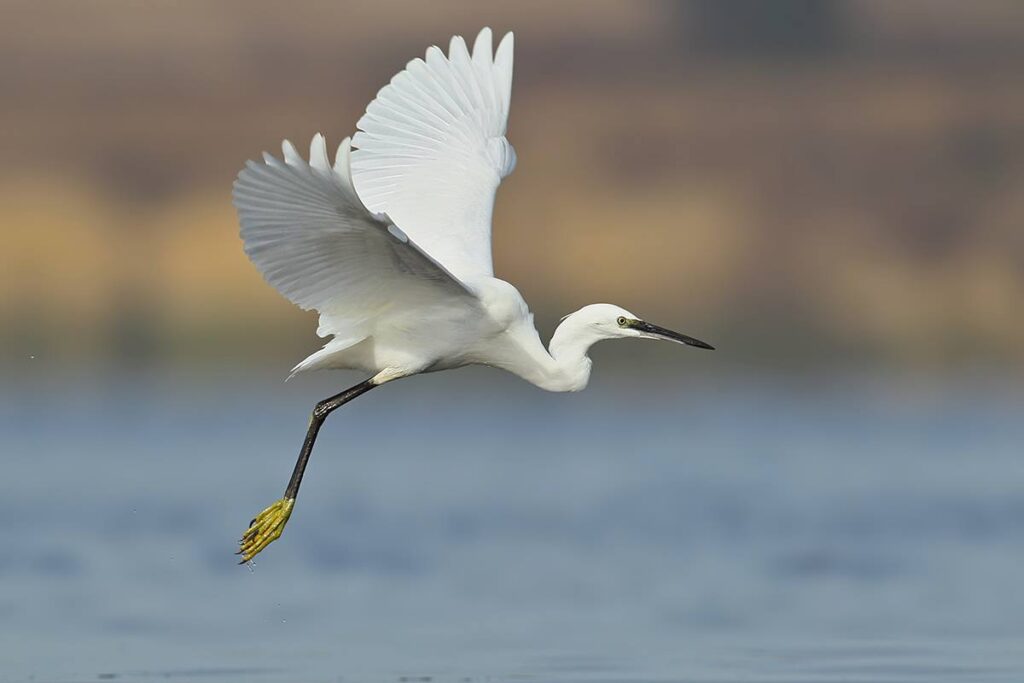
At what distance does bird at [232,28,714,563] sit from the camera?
8.66m

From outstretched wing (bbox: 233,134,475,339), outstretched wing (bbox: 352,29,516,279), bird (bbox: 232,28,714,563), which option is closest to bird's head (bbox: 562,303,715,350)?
bird (bbox: 232,28,714,563)

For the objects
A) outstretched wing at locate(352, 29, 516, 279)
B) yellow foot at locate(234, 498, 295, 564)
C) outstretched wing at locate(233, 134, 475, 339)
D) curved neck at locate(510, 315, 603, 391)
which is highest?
outstretched wing at locate(352, 29, 516, 279)

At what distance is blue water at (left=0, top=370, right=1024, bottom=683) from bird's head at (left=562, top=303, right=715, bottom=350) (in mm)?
1606

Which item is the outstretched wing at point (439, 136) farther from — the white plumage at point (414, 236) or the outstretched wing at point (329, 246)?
the outstretched wing at point (329, 246)

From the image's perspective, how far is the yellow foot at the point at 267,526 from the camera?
10.1m

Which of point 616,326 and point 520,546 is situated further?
point 520,546

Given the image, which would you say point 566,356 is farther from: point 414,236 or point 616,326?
point 414,236

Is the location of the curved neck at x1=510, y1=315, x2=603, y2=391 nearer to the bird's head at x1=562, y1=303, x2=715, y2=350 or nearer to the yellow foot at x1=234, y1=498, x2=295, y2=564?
the bird's head at x1=562, y1=303, x2=715, y2=350

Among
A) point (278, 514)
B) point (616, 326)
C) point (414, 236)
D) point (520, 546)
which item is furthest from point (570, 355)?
point (520, 546)

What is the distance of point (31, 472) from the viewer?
18.3 metres

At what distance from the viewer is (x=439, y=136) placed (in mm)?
11477

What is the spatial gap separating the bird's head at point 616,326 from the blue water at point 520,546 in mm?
1606

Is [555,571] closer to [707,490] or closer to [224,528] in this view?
[224,528]

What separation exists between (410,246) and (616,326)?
1.78 m
